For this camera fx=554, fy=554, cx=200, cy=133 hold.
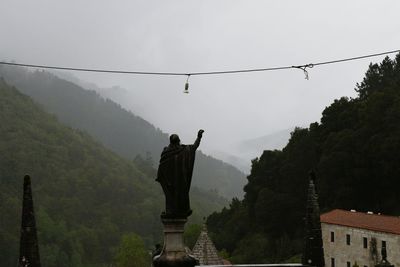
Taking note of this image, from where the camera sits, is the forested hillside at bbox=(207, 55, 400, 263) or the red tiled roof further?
the forested hillside at bbox=(207, 55, 400, 263)

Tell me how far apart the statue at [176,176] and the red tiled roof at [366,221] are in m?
27.9

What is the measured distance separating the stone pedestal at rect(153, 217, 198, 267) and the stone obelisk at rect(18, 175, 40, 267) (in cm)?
341

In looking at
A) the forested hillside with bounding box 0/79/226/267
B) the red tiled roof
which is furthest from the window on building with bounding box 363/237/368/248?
the forested hillside with bounding box 0/79/226/267

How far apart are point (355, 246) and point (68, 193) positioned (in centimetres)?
9078

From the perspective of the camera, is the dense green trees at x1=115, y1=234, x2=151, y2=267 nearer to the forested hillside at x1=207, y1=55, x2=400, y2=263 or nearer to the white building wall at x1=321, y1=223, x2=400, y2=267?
the forested hillside at x1=207, y1=55, x2=400, y2=263

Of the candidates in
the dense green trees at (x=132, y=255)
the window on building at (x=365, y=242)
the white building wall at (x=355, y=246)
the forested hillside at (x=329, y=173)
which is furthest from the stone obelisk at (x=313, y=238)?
the dense green trees at (x=132, y=255)

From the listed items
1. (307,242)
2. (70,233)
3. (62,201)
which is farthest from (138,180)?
(307,242)

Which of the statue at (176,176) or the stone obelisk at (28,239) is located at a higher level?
the statue at (176,176)

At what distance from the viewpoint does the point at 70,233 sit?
104938 millimetres

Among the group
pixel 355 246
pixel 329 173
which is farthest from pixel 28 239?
pixel 329 173

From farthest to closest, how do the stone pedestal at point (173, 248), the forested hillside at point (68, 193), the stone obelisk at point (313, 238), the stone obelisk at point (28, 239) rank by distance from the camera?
the forested hillside at point (68, 193) → the stone obelisk at point (313, 238) → the stone obelisk at point (28, 239) → the stone pedestal at point (173, 248)

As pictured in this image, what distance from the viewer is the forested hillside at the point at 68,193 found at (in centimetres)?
10000

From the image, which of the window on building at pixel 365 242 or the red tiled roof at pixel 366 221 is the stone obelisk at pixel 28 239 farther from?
the window on building at pixel 365 242

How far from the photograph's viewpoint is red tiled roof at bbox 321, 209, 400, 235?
35.5 meters
